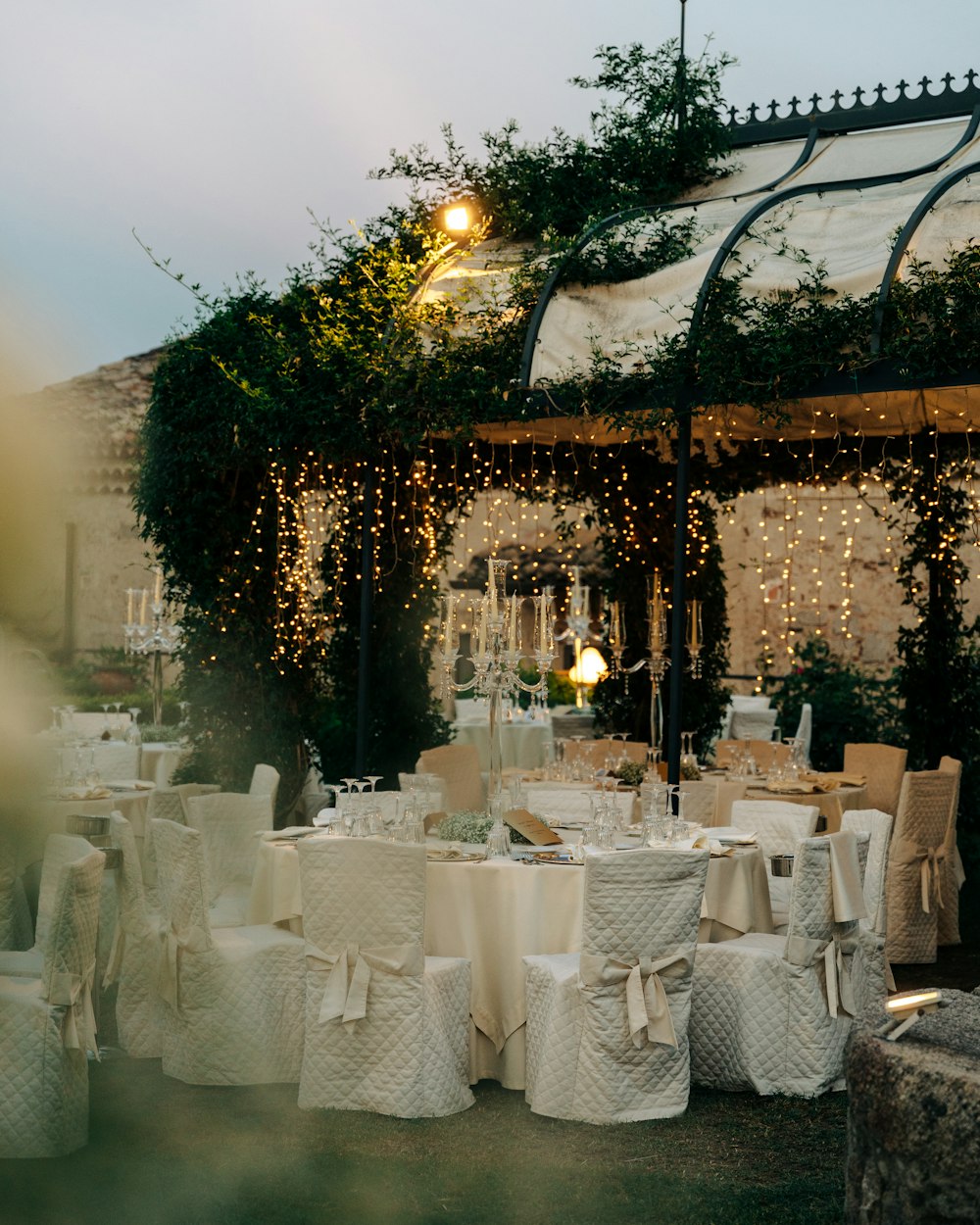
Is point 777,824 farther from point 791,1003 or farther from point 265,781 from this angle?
point 265,781

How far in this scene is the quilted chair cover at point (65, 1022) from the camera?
380 cm

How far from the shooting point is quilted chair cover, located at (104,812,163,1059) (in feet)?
16.5

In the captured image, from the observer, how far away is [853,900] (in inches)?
187

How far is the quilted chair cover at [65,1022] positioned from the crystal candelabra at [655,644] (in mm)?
4899

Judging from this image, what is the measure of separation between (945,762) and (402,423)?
11.2ft

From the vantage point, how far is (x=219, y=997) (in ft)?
15.5

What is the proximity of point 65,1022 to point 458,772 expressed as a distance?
3.79 metres

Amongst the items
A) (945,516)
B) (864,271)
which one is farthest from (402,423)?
(945,516)

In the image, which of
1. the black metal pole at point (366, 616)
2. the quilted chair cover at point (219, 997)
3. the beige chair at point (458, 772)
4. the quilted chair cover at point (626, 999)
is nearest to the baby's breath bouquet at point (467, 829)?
the quilted chair cover at point (219, 997)

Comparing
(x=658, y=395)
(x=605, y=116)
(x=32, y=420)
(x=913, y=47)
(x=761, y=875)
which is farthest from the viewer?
(x=913, y=47)

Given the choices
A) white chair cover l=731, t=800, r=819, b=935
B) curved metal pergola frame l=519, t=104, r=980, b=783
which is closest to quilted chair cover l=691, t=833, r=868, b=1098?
white chair cover l=731, t=800, r=819, b=935

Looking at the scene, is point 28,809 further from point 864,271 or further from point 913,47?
point 913,47

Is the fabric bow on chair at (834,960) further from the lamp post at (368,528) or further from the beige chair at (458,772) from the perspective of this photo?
the lamp post at (368,528)

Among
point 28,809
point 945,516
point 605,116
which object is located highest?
point 605,116
